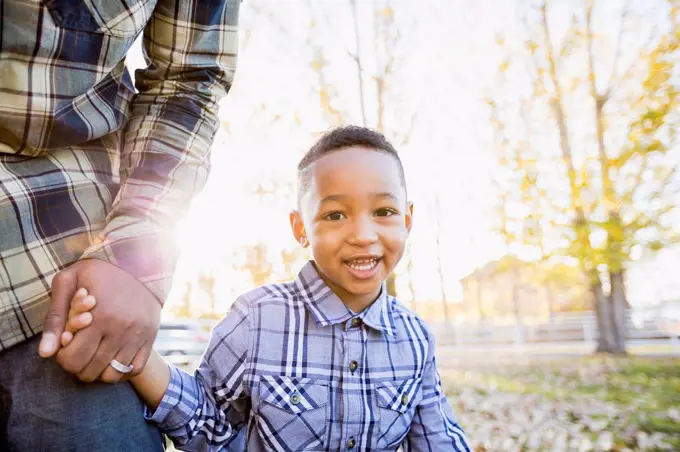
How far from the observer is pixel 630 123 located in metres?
9.31

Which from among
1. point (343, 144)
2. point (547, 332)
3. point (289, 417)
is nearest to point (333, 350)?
point (289, 417)

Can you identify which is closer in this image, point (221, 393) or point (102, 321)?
point (102, 321)

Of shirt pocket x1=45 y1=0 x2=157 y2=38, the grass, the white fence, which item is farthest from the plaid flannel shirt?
the white fence

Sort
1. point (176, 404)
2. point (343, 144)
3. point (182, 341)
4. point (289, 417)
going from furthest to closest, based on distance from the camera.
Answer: point (182, 341) < point (343, 144) < point (289, 417) < point (176, 404)

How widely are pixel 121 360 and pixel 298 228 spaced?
971mm

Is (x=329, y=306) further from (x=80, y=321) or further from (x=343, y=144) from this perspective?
(x=80, y=321)

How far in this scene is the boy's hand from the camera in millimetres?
890

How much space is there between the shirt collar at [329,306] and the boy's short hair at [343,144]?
0.97ft

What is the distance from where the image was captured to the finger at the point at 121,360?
968 mm

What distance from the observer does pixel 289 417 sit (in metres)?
1.56

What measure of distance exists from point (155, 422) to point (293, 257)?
7.00 metres

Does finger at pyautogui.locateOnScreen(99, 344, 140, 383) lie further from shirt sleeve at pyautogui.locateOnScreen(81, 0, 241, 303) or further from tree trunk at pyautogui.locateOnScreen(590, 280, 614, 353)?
tree trunk at pyautogui.locateOnScreen(590, 280, 614, 353)

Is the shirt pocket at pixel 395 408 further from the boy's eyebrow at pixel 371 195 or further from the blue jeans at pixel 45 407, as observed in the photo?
the blue jeans at pixel 45 407

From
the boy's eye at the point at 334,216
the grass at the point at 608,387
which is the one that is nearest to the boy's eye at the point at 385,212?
the boy's eye at the point at 334,216
